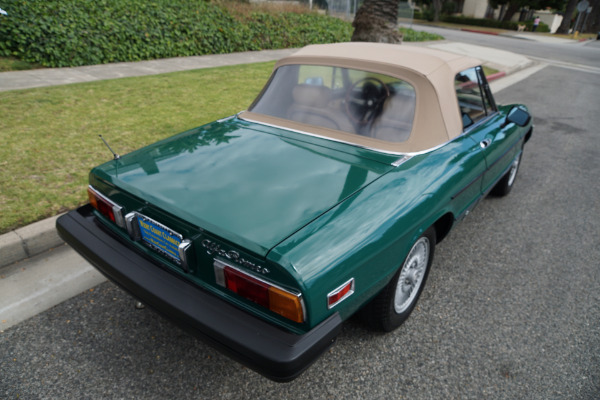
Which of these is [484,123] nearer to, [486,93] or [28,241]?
[486,93]

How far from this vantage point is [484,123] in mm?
3400

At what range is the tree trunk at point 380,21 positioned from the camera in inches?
377

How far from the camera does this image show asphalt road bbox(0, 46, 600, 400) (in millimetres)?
2199

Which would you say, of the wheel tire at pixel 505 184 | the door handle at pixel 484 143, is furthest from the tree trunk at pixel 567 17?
the door handle at pixel 484 143

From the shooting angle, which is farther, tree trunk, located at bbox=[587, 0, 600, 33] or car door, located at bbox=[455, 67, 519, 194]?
tree trunk, located at bbox=[587, 0, 600, 33]

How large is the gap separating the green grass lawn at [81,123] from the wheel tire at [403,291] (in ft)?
9.13

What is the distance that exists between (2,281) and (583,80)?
15549mm

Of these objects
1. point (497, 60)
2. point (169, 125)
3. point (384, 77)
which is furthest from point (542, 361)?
point (497, 60)

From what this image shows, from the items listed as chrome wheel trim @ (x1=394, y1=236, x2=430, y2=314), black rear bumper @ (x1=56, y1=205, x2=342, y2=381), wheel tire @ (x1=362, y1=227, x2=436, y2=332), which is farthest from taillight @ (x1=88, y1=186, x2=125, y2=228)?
chrome wheel trim @ (x1=394, y1=236, x2=430, y2=314)

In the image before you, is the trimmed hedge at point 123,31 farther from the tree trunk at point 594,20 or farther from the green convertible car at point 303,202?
the tree trunk at point 594,20

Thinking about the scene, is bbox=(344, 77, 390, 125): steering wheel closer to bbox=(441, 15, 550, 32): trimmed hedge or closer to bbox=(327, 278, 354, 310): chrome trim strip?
bbox=(327, 278, 354, 310): chrome trim strip

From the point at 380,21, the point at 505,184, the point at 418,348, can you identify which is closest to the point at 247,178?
the point at 418,348

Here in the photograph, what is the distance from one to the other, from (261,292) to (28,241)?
7.61ft

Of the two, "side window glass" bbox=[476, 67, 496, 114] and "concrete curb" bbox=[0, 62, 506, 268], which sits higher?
"side window glass" bbox=[476, 67, 496, 114]
